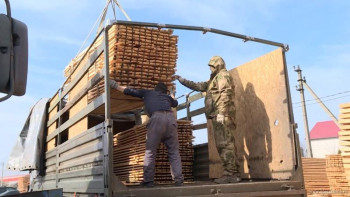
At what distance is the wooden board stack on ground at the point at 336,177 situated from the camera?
11.1m

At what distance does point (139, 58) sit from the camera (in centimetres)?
543

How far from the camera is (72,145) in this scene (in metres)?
5.20

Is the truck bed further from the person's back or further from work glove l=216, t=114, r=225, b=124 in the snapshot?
work glove l=216, t=114, r=225, b=124

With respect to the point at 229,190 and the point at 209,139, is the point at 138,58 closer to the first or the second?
the point at 209,139

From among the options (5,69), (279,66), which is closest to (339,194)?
(279,66)

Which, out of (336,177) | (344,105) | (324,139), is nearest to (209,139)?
(344,105)

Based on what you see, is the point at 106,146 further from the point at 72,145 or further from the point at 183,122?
the point at 183,122

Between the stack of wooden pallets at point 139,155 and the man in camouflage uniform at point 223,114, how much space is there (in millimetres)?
754

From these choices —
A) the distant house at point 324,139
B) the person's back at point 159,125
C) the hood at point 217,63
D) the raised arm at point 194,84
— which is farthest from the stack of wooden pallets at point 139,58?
the distant house at point 324,139

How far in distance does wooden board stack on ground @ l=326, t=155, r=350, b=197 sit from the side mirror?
10867 mm

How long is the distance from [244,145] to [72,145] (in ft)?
8.46

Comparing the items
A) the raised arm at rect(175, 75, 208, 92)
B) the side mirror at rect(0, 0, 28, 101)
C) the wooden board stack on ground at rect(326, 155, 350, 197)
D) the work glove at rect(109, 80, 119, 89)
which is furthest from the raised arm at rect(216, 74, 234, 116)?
the wooden board stack on ground at rect(326, 155, 350, 197)

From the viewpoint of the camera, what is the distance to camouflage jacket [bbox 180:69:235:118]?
5410mm

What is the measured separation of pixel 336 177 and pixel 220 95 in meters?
8.08
